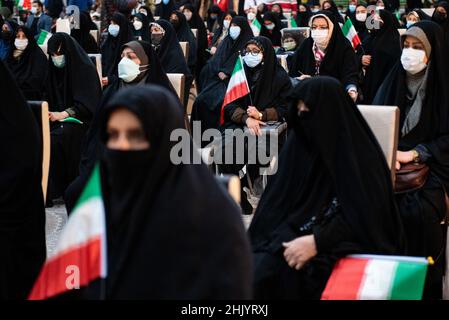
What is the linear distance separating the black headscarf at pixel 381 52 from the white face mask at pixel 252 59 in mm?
1652

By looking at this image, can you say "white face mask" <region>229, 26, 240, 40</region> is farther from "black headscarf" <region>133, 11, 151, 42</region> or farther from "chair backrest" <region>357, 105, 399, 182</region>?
"chair backrest" <region>357, 105, 399, 182</region>

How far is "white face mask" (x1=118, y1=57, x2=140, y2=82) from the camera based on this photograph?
5055 millimetres

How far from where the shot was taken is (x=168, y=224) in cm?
205

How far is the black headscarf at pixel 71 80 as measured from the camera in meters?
5.95

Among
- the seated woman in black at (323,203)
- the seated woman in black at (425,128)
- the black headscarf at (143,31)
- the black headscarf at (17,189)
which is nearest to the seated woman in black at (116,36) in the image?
the black headscarf at (143,31)

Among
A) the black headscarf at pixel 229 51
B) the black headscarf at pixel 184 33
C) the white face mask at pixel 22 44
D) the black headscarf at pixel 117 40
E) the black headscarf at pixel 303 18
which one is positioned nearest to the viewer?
the white face mask at pixel 22 44

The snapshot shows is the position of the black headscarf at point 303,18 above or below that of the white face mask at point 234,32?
below

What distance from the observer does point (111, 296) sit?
217 cm

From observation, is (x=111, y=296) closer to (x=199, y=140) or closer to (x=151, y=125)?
(x=151, y=125)

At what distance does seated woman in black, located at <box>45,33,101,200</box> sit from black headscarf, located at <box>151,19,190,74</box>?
2589 mm

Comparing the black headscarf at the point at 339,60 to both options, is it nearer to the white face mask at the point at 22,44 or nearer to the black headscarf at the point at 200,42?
the white face mask at the point at 22,44

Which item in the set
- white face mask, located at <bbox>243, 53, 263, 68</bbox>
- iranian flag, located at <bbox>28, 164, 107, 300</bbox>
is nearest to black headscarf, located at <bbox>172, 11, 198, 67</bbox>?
white face mask, located at <bbox>243, 53, 263, 68</bbox>

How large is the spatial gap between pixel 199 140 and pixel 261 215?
10.7 ft

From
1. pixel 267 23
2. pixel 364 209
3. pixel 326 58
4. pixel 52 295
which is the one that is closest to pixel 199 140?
pixel 326 58
